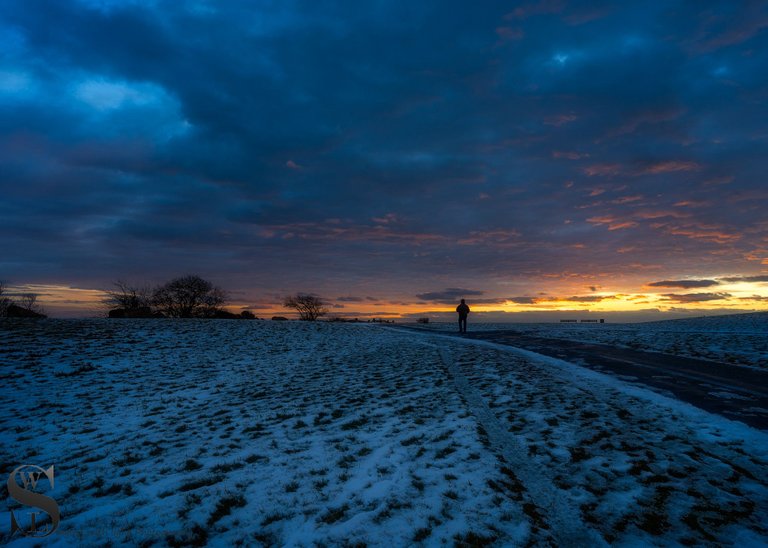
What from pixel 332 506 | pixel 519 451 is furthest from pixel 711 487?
pixel 332 506

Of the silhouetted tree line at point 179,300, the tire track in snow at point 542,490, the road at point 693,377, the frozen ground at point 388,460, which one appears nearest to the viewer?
the tire track in snow at point 542,490

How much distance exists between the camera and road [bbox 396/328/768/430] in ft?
28.0

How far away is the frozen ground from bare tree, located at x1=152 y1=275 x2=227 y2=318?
Result: 47127 millimetres

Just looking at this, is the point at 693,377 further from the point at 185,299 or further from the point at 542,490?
the point at 185,299

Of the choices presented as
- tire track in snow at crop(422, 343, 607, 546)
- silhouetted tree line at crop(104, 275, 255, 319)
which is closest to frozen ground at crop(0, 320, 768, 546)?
tire track in snow at crop(422, 343, 607, 546)

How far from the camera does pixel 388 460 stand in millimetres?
6348

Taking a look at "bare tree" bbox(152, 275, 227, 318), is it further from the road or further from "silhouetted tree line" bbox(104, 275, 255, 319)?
the road

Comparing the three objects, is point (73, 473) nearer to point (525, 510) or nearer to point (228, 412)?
point (228, 412)

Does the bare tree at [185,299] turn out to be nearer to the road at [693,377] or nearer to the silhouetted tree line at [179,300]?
the silhouetted tree line at [179,300]

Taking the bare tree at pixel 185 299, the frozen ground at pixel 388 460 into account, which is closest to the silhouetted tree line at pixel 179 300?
the bare tree at pixel 185 299

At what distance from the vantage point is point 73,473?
6527mm

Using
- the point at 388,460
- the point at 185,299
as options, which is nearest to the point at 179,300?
the point at 185,299

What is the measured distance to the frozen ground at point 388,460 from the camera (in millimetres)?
4438

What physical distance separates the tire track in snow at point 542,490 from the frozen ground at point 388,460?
0.10 feet
